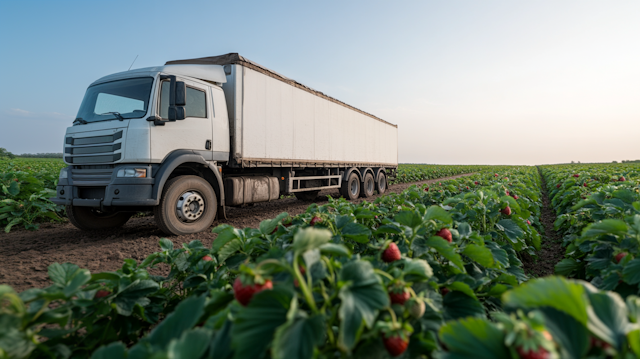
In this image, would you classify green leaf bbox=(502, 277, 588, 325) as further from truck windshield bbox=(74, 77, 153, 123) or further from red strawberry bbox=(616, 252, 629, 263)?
truck windshield bbox=(74, 77, 153, 123)

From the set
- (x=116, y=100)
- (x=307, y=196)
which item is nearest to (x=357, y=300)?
(x=116, y=100)

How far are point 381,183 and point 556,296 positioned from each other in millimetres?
A: 14514

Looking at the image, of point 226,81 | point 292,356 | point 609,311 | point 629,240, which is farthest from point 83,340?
point 226,81

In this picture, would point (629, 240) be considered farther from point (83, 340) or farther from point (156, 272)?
point (156, 272)

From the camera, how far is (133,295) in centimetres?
153

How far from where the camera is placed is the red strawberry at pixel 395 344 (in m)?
0.89

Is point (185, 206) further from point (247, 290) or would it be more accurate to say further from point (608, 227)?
point (608, 227)

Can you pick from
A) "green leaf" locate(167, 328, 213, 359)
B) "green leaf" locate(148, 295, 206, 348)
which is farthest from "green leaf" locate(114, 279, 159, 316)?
"green leaf" locate(167, 328, 213, 359)

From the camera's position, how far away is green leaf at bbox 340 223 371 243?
69.6 inches

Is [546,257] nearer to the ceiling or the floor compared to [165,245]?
nearer to the floor

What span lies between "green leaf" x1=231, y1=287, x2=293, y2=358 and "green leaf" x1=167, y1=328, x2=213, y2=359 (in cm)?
8

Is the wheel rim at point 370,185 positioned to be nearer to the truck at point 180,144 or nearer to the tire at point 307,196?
the tire at point 307,196

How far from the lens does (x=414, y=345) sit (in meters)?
1.04

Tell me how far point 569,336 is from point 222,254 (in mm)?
1491
